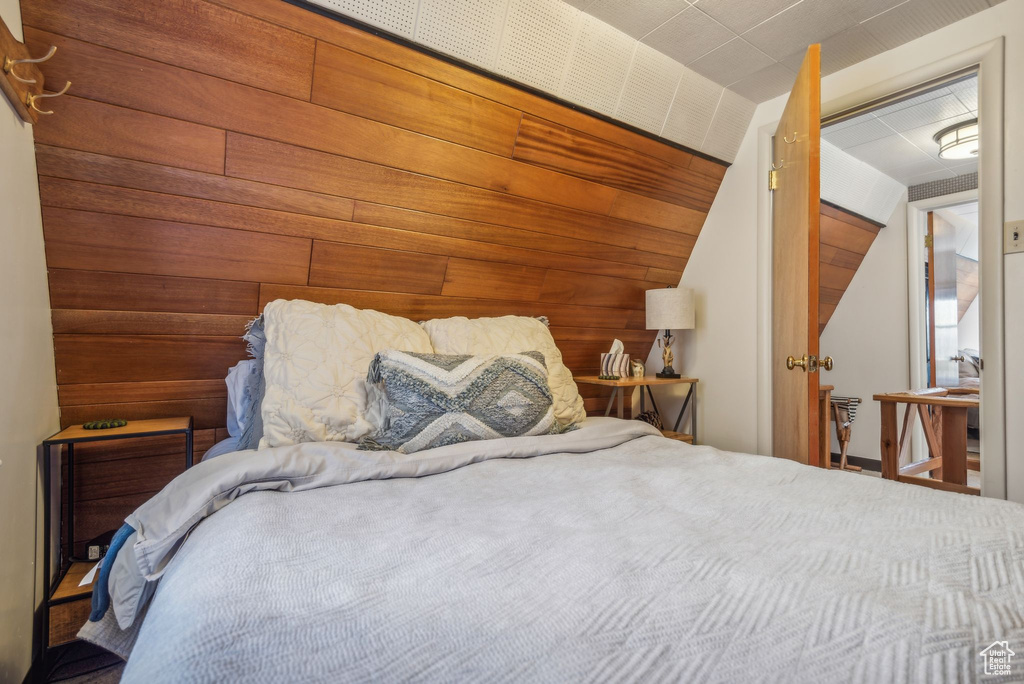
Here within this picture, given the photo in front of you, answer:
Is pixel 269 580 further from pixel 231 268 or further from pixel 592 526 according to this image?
pixel 231 268

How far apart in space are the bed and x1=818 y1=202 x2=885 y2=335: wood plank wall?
292 centimetres

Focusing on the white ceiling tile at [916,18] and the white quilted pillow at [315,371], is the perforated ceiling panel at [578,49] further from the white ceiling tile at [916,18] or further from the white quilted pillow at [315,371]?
the white quilted pillow at [315,371]

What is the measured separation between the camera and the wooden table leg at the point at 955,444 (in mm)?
2766

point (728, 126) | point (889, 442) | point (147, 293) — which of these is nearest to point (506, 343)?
point (147, 293)

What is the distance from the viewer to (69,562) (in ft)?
5.38

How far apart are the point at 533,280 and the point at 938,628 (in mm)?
2080

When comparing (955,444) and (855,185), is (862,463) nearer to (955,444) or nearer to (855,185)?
(955,444)

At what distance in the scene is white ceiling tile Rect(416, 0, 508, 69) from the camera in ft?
5.48

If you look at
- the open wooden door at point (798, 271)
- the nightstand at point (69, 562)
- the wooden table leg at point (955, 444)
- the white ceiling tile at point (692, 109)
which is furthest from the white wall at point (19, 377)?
the wooden table leg at point (955, 444)

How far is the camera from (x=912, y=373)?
371 centimetres

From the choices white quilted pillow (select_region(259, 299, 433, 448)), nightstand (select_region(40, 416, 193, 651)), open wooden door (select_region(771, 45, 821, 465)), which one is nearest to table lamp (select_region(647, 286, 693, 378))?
open wooden door (select_region(771, 45, 821, 465))

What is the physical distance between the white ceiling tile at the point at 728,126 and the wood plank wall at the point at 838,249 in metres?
1.20

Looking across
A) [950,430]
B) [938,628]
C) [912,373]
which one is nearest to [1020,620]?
[938,628]

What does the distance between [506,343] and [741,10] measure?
152 centimetres
